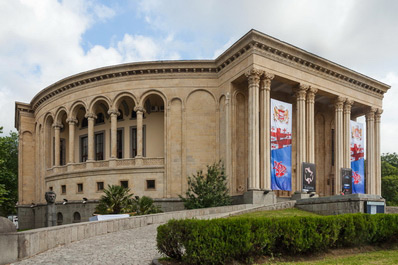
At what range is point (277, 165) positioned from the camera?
86.4 feet

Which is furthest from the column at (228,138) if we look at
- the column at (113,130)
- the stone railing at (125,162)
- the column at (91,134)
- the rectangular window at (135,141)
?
the column at (91,134)

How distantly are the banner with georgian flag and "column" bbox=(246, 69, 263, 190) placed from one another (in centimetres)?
134

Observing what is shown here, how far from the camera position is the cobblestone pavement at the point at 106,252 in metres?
10.0

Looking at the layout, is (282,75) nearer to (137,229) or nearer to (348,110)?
(348,110)

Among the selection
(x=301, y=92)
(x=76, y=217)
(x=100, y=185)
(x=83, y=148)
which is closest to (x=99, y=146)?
(x=83, y=148)

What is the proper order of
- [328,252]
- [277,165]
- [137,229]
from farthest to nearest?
[277,165], [137,229], [328,252]

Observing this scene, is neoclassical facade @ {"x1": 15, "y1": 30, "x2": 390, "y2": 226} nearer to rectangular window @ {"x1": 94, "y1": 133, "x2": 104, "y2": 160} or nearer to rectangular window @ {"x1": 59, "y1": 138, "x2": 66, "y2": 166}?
rectangular window @ {"x1": 94, "y1": 133, "x2": 104, "y2": 160}

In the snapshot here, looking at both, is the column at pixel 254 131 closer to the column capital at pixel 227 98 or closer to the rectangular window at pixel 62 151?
the column capital at pixel 227 98

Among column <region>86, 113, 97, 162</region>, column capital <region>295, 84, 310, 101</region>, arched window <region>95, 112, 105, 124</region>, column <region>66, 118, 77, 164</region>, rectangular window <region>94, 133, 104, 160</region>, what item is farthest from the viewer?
arched window <region>95, 112, 105, 124</region>

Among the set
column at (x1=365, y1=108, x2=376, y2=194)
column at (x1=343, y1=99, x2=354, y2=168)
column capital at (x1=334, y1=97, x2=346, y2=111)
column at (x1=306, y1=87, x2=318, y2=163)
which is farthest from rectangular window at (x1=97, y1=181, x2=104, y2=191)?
column at (x1=365, y1=108, x2=376, y2=194)

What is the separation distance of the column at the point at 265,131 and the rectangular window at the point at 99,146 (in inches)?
643

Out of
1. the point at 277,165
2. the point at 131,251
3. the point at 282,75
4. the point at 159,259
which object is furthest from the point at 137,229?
the point at 282,75

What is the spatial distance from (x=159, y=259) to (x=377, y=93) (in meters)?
32.2

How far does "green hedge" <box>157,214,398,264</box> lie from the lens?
28.6 ft
